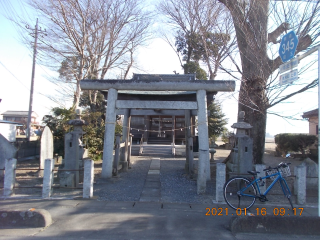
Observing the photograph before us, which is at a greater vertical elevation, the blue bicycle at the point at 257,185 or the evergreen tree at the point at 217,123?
the evergreen tree at the point at 217,123

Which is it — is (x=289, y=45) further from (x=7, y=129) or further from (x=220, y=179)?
(x=7, y=129)

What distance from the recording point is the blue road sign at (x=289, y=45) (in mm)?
4901

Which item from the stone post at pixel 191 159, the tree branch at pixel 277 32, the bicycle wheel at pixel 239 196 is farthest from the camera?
the stone post at pixel 191 159

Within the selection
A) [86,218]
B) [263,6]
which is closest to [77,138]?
[86,218]

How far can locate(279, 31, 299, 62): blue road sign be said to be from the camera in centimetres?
490

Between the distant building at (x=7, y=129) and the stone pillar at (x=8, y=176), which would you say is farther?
the distant building at (x=7, y=129)

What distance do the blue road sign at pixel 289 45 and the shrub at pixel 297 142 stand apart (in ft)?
41.2

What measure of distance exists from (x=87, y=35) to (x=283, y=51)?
12.4 metres

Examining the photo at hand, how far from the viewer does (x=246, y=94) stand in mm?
8273

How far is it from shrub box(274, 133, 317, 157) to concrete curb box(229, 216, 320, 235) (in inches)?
501

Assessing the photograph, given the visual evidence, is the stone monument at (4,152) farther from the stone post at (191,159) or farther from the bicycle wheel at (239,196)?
the bicycle wheel at (239,196)

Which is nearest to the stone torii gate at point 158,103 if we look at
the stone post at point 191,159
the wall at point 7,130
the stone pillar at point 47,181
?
the stone post at point 191,159

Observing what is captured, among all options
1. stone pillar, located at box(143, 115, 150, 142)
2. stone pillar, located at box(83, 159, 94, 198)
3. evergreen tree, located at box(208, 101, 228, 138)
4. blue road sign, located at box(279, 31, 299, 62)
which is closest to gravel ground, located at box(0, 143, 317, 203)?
stone pillar, located at box(83, 159, 94, 198)

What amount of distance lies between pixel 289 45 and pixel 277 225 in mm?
3462
